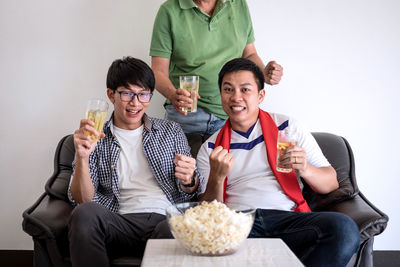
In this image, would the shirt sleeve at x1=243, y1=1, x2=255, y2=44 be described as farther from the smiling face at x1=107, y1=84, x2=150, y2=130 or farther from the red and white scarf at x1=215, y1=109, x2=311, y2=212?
the smiling face at x1=107, y1=84, x2=150, y2=130

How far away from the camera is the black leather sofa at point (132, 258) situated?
2131 millimetres

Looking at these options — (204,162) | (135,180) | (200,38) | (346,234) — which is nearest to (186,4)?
(200,38)

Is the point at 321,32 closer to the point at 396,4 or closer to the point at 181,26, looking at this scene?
the point at 396,4

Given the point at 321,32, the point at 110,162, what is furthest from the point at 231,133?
the point at 321,32

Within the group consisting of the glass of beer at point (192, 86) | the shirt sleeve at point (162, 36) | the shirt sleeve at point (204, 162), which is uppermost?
the shirt sleeve at point (162, 36)

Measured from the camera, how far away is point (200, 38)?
2.76 m

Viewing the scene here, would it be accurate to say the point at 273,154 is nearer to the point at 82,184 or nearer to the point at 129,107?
the point at 129,107

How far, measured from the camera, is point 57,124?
10.4 feet

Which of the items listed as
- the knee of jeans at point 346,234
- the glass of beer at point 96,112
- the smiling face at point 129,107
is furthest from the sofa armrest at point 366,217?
the glass of beer at point 96,112

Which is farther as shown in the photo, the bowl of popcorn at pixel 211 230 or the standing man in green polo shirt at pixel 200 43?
the standing man in green polo shirt at pixel 200 43

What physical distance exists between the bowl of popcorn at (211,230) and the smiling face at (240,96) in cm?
86

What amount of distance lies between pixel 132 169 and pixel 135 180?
60mm

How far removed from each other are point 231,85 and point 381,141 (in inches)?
55.0

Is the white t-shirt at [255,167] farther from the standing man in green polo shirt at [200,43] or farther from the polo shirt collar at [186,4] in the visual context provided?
the polo shirt collar at [186,4]
